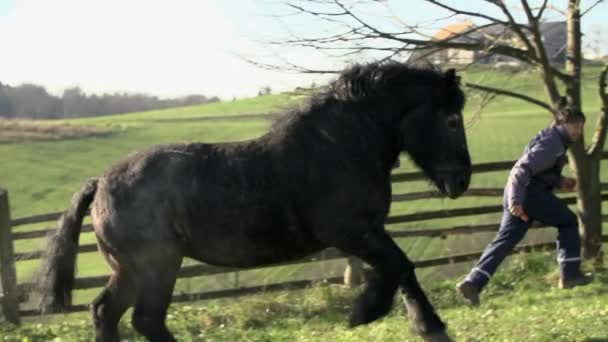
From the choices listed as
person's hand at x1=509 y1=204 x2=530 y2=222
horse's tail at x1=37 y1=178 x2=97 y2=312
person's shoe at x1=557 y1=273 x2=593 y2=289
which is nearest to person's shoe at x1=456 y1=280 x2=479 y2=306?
person's hand at x1=509 y1=204 x2=530 y2=222

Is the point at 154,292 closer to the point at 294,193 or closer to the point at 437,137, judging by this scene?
the point at 294,193

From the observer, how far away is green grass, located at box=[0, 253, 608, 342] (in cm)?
575

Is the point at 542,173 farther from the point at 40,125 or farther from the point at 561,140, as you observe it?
the point at 40,125

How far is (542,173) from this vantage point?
6.74 meters

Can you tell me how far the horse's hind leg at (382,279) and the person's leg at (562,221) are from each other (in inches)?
78.0

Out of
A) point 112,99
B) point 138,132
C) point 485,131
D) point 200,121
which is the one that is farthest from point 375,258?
point 112,99

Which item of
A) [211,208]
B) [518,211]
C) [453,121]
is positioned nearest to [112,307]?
[211,208]

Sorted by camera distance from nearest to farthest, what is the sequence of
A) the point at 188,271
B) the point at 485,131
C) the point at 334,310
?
the point at 334,310, the point at 188,271, the point at 485,131

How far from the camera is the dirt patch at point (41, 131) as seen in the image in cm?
5053

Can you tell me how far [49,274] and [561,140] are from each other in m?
4.04

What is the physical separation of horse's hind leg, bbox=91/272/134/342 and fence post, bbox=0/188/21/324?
4.22m

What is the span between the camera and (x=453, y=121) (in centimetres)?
534

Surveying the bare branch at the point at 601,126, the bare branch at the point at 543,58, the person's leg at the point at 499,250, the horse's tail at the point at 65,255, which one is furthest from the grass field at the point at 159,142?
the horse's tail at the point at 65,255

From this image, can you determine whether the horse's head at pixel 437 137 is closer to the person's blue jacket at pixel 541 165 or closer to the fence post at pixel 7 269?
the person's blue jacket at pixel 541 165
